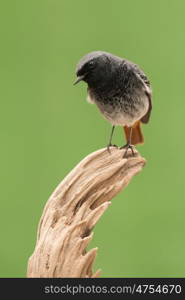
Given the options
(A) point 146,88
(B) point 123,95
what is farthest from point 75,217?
(A) point 146,88

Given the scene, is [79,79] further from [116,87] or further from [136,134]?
[136,134]

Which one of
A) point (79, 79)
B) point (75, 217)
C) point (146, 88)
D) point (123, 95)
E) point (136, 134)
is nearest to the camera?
point (79, 79)

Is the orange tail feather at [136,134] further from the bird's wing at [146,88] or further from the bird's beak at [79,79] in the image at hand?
the bird's beak at [79,79]

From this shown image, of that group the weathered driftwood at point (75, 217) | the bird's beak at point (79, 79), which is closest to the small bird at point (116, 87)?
the bird's beak at point (79, 79)

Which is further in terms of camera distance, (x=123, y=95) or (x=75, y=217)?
(x=123, y=95)

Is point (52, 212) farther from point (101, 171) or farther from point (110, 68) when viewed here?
point (110, 68)

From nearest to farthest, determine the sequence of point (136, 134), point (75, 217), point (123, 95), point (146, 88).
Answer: point (75, 217) → point (123, 95) → point (146, 88) → point (136, 134)

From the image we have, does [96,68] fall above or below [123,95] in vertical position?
above
